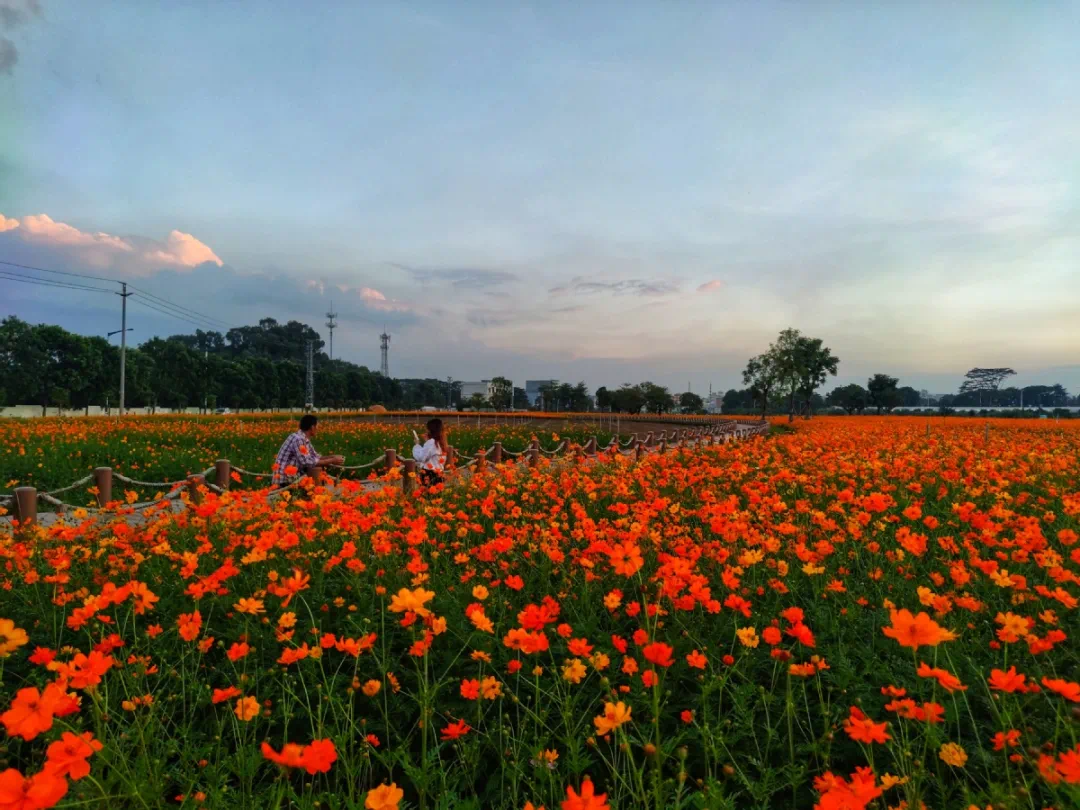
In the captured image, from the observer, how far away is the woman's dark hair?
693cm

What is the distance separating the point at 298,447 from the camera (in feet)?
21.6

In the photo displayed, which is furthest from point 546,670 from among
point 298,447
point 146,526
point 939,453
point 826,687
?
point 939,453

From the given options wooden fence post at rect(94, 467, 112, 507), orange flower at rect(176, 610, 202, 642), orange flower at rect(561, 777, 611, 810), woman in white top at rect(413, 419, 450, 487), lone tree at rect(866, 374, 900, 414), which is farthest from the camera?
lone tree at rect(866, 374, 900, 414)

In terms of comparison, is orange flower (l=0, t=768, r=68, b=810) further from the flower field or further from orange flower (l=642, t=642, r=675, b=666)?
orange flower (l=642, t=642, r=675, b=666)

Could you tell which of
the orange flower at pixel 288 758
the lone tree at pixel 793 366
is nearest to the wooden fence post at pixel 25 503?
the orange flower at pixel 288 758

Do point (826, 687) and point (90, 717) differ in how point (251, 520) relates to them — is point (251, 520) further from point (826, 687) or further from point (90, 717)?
point (826, 687)

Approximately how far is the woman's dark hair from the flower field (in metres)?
2.89

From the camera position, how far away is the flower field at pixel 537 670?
142 cm

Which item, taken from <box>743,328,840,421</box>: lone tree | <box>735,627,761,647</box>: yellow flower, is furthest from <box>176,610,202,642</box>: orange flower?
<box>743,328,840,421</box>: lone tree

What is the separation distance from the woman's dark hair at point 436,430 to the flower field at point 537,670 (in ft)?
9.47

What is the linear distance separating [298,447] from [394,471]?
253cm

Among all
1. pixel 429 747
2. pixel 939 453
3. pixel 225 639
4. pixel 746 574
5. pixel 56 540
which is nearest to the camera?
pixel 429 747

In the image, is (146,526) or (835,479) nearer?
(146,526)

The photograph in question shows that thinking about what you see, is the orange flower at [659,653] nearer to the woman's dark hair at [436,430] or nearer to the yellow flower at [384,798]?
the yellow flower at [384,798]
